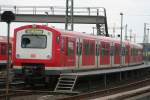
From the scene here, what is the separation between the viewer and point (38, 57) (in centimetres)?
2427

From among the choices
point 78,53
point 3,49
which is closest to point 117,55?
point 3,49

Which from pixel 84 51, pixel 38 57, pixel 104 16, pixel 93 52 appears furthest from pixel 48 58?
pixel 104 16

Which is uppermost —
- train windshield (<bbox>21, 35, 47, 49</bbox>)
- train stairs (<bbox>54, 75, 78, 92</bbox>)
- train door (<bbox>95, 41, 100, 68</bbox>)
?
train windshield (<bbox>21, 35, 47, 49</bbox>)

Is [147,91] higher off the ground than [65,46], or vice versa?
[65,46]

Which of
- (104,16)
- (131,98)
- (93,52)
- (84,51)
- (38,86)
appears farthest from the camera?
(104,16)

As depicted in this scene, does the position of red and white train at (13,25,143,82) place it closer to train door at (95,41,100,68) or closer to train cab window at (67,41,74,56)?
train cab window at (67,41,74,56)

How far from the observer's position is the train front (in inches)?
950

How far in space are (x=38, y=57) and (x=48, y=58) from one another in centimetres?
53

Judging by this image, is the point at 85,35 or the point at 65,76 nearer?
the point at 65,76

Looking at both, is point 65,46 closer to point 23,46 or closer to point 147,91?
point 23,46

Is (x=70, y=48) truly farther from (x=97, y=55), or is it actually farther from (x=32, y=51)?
(x=97, y=55)

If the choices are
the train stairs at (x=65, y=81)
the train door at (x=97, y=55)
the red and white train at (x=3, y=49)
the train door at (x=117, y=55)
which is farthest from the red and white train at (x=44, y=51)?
the red and white train at (x=3, y=49)

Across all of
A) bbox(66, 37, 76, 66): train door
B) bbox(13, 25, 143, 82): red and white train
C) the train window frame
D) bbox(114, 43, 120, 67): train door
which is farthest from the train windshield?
bbox(114, 43, 120, 67): train door

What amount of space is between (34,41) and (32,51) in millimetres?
527
